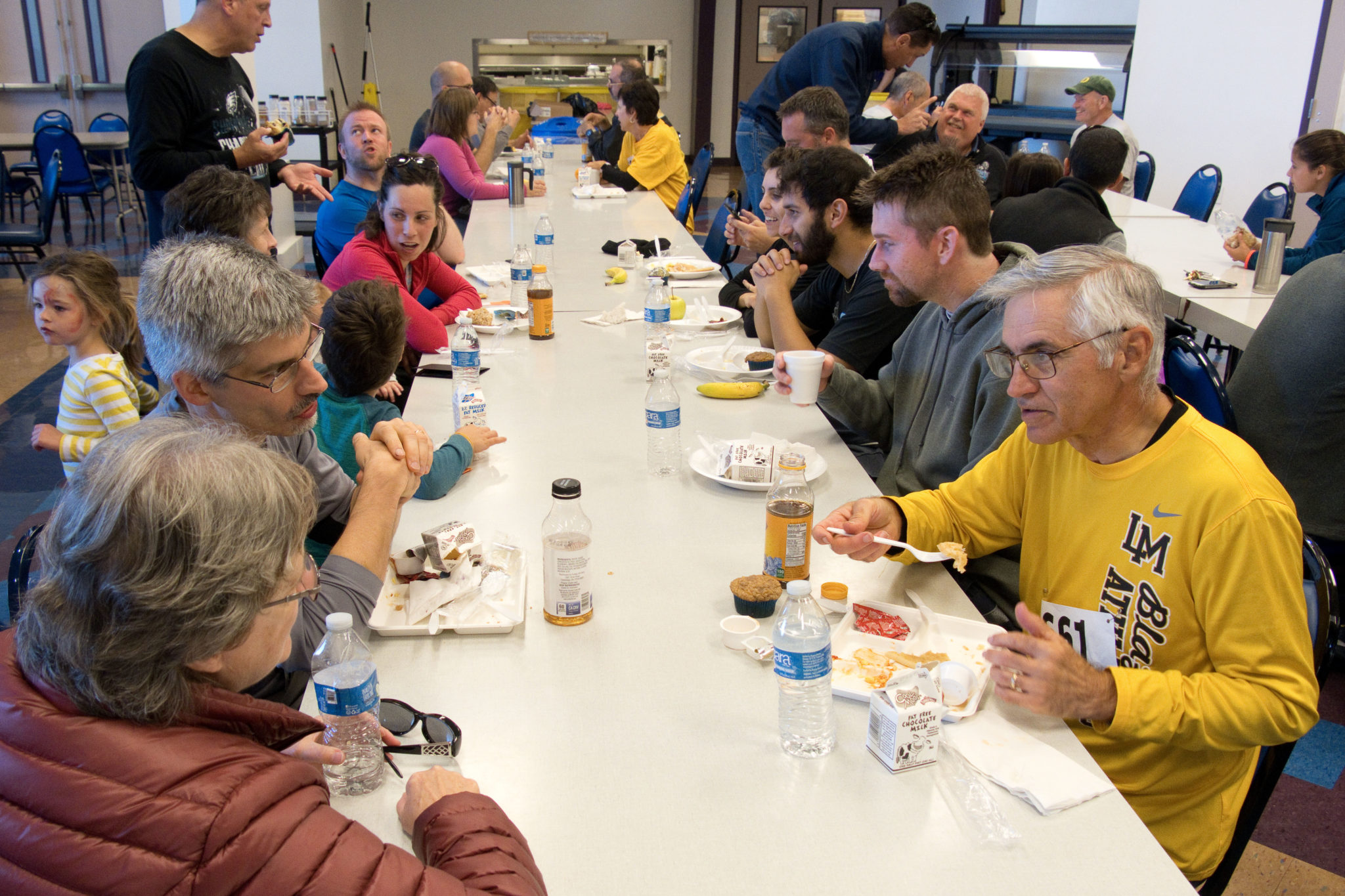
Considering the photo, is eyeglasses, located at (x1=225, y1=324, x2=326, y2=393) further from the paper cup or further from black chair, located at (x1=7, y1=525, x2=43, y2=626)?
the paper cup

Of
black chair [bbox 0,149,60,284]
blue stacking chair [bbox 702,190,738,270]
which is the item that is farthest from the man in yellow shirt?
black chair [bbox 0,149,60,284]

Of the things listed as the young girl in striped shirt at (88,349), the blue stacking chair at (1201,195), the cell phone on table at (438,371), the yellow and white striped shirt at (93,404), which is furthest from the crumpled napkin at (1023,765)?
the blue stacking chair at (1201,195)

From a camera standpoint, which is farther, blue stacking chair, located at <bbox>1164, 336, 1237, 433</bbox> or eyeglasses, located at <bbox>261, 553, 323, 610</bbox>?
blue stacking chair, located at <bbox>1164, 336, 1237, 433</bbox>

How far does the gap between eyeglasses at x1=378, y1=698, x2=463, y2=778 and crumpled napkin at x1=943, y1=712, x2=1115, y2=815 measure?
68 cm

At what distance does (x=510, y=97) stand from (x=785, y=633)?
13027 mm

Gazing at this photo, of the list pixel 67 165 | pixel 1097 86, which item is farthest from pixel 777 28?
pixel 67 165

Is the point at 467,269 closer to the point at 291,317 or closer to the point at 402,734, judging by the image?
the point at 291,317

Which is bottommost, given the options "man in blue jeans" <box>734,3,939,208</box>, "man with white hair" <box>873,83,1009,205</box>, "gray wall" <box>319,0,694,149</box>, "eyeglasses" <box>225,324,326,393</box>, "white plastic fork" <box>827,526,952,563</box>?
"white plastic fork" <box>827,526,952,563</box>

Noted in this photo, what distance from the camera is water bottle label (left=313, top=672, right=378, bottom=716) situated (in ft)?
3.98

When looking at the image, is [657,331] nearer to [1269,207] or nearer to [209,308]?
[209,308]

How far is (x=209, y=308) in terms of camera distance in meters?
1.70

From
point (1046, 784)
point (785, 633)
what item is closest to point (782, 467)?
point (785, 633)

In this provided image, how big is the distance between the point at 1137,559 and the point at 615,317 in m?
2.34

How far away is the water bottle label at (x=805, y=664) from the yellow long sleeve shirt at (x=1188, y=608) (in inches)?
17.7
